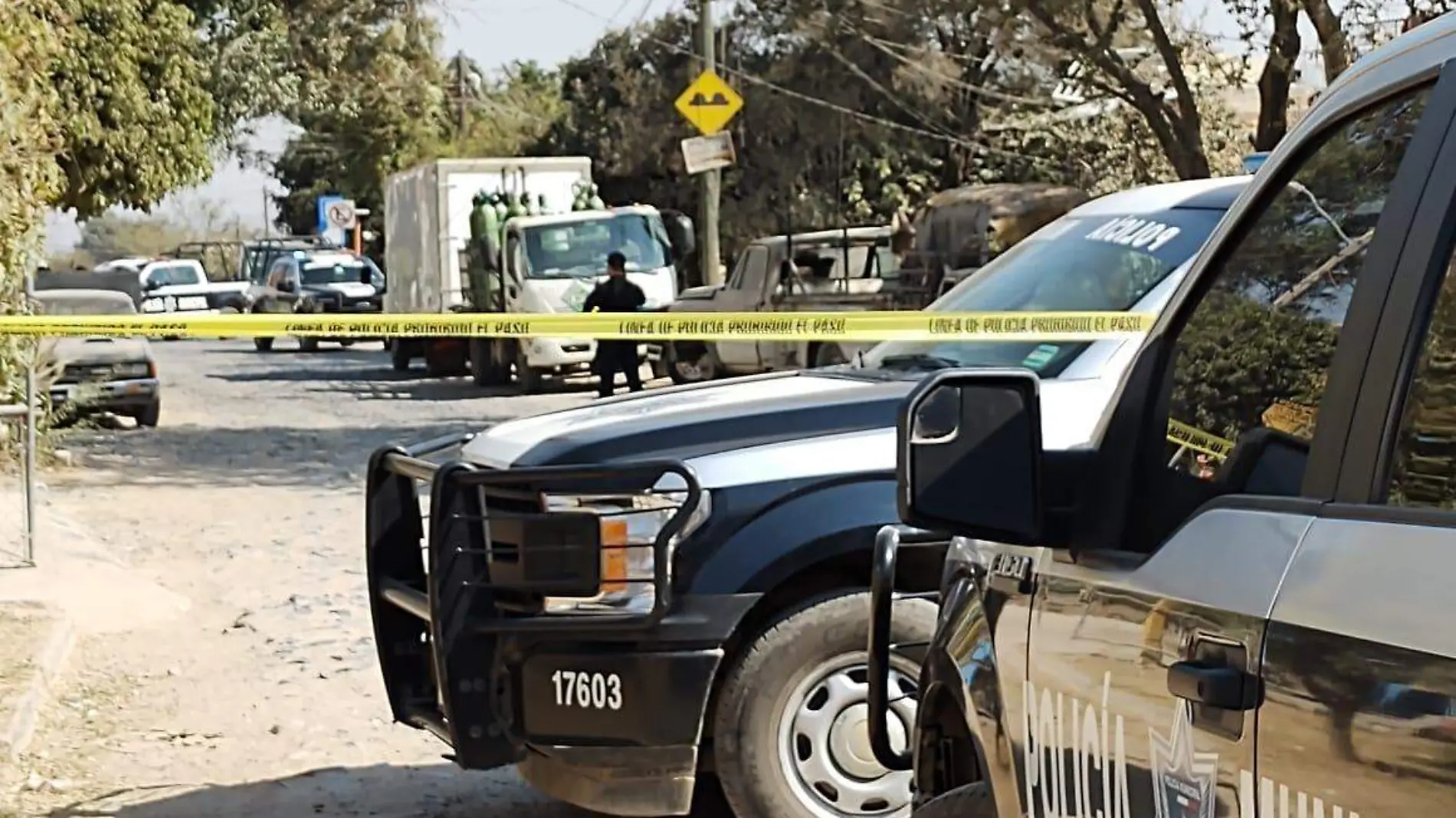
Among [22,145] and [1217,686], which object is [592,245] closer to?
[22,145]

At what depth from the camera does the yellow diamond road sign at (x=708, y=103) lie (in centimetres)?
2141

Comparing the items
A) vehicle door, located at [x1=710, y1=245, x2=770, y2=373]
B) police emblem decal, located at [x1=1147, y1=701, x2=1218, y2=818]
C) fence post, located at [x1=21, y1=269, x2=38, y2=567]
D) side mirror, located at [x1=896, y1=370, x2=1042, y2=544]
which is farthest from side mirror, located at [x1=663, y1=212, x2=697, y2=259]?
police emblem decal, located at [x1=1147, y1=701, x2=1218, y2=818]

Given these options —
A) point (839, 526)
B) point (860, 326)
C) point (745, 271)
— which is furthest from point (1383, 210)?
point (745, 271)

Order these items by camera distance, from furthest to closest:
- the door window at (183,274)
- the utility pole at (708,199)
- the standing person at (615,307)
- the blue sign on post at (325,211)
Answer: the blue sign on post at (325,211), the door window at (183,274), the utility pole at (708,199), the standing person at (615,307)

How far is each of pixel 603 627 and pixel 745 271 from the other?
17078mm

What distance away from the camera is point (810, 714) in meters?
5.33

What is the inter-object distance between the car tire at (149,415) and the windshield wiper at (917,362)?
16.4 metres

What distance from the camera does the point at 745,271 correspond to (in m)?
22.1

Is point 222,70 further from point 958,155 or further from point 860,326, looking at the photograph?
point 860,326

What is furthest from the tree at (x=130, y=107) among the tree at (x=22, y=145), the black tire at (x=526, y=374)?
the black tire at (x=526, y=374)

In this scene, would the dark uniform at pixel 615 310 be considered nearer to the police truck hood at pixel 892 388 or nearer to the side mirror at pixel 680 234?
the side mirror at pixel 680 234

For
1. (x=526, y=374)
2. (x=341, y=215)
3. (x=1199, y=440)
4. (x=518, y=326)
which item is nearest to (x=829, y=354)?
(x=526, y=374)

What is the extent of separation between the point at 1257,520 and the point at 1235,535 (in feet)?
0.14

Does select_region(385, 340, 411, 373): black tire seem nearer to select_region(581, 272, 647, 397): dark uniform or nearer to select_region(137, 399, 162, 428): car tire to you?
select_region(581, 272, 647, 397): dark uniform
